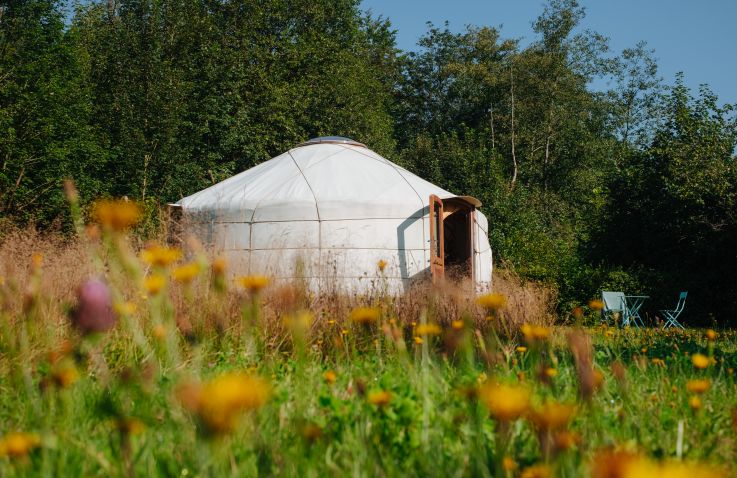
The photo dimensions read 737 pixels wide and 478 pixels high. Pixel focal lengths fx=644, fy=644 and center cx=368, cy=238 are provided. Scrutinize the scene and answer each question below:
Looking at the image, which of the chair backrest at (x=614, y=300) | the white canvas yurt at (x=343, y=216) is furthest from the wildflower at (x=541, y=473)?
the chair backrest at (x=614, y=300)

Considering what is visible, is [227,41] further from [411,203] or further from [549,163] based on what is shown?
[549,163]

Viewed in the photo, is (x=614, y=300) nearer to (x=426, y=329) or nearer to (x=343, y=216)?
(x=343, y=216)

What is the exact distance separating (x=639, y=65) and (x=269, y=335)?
70.8 feet

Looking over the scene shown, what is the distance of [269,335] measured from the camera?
328 centimetres

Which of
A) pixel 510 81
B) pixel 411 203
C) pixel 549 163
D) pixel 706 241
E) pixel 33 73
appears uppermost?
pixel 510 81

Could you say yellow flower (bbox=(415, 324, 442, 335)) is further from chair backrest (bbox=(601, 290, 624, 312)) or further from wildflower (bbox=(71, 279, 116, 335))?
chair backrest (bbox=(601, 290, 624, 312))

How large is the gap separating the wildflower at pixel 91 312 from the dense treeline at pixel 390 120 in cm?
961

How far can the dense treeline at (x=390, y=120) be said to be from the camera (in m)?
11.3

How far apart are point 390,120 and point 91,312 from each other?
19.8 meters

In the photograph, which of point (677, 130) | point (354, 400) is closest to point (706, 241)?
point (677, 130)

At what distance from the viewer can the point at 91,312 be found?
2.75ft

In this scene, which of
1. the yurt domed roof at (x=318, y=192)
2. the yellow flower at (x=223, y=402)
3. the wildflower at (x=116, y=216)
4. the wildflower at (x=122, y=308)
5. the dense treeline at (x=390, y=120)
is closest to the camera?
the yellow flower at (x=223, y=402)

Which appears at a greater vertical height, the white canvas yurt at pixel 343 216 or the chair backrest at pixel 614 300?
the white canvas yurt at pixel 343 216

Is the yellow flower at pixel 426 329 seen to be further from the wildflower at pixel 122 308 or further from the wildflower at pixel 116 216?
the wildflower at pixel 116 216
